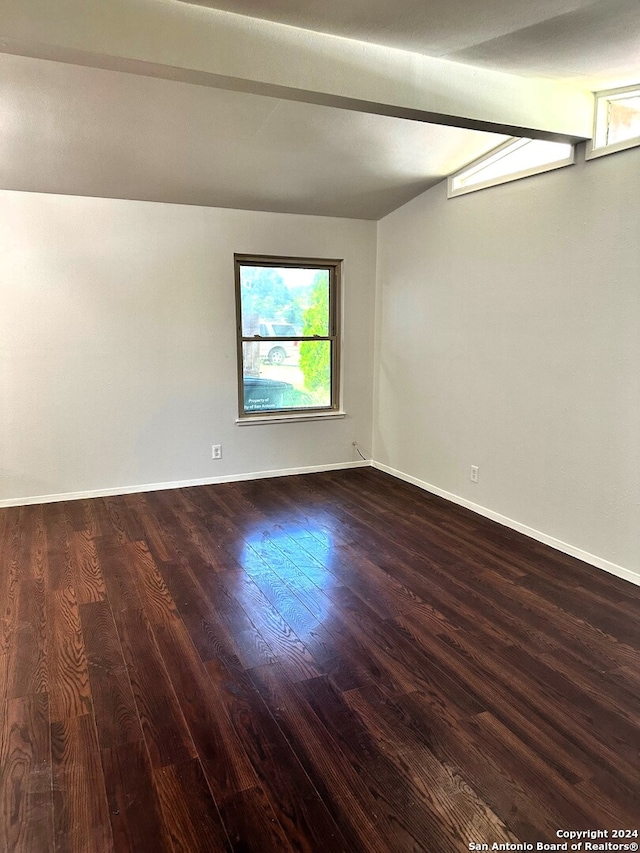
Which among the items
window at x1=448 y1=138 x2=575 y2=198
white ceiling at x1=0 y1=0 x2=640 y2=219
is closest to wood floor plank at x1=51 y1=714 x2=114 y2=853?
white ceiling at x1=0 y1=0 x2=640 y2=219

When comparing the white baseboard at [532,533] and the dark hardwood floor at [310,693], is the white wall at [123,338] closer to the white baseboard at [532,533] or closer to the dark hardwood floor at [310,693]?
the dark hardwood floor at [310,693]

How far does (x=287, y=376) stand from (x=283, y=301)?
69 cm

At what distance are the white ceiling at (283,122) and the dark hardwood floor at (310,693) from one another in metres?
2.39

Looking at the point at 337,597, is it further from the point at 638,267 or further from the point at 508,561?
the point at 638,267

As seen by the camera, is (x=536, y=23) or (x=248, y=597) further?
(x=248, y=597)

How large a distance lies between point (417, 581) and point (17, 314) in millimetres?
3435

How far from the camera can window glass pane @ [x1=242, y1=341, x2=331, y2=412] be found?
196 inches

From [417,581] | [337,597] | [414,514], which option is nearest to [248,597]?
[337,597]

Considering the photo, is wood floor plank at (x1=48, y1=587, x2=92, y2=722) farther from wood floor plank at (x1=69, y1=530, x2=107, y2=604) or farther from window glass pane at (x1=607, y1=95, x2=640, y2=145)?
window glass pane at (x1=607, y1=95, x2=640, y2=145)

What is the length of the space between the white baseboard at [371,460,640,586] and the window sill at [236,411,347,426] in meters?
0.82

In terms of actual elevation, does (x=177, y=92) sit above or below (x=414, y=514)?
above

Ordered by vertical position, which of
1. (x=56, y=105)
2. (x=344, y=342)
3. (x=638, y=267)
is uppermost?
(x=56, y=105)

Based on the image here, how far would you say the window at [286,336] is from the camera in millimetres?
4875

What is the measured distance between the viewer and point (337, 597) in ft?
9.32
